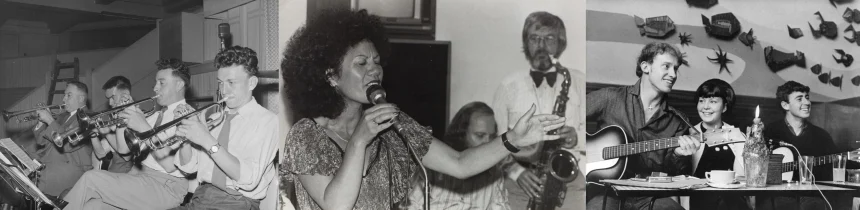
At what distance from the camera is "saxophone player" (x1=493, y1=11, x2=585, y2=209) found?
4188 millimetres

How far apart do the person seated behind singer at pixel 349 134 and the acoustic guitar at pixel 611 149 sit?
1.38 ft

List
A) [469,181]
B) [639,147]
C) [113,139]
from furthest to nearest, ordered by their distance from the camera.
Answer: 1. [639,147]
2. [469,181]
3. [113,139]

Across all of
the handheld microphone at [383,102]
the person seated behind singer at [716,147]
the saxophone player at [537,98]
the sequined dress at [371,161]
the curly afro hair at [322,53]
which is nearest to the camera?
the handheld microphone at [383,102]

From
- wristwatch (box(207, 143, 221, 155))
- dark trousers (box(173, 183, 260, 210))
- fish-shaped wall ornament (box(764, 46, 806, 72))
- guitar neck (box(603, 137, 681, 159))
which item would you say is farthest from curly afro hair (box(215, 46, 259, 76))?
fish-shaped wall ornament (box(764, 46, 806, 72))

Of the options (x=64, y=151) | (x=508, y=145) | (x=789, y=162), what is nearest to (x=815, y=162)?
(x=789, y=162)

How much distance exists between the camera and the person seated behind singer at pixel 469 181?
4137mm

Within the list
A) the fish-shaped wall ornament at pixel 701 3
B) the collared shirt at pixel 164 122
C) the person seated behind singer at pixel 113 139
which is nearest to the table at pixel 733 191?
the fish-shaped wall ornament at pixel 701 3

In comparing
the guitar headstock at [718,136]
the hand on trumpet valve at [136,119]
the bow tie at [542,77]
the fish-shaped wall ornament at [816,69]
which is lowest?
the guitar headstock at [718,136]

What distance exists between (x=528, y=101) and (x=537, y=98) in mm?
53

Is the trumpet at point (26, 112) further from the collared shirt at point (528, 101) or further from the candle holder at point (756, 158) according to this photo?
the candle holder at point (756, 158)

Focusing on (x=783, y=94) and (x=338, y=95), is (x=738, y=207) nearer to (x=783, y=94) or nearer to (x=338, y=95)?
(x=783, y=94)

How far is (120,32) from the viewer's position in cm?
411

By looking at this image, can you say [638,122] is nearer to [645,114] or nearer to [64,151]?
[645,114]

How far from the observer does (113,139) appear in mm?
4047
